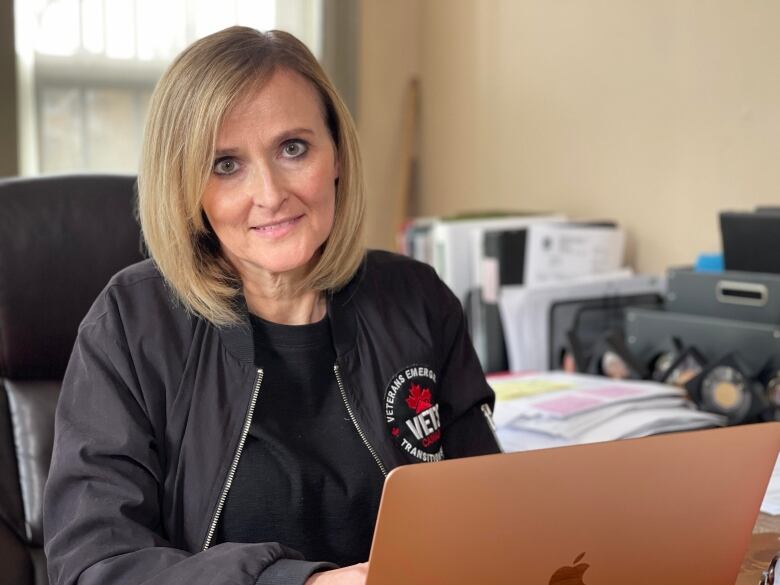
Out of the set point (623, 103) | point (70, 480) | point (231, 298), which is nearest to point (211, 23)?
point (623, 103)

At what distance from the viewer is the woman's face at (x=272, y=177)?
124cm

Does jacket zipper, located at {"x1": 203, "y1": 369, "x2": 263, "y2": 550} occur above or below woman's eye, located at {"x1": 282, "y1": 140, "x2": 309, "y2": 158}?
below

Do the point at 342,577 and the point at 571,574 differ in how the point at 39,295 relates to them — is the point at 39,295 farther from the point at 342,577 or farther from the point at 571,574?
the point at 571,574

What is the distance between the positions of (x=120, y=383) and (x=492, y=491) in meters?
0.54

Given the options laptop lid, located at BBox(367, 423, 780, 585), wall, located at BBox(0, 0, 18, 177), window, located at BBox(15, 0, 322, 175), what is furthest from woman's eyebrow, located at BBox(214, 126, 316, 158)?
wall, located at BBox(0, 0, 18, 177)

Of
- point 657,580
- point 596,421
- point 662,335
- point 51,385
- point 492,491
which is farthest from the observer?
point 662,335

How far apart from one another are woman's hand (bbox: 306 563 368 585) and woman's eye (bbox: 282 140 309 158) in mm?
533

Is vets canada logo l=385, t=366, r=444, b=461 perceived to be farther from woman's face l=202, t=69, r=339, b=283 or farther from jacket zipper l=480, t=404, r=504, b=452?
woman's face l=202, t=69, r=339, b=283

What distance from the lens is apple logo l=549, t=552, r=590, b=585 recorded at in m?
0.87

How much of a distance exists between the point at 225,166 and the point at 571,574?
65 centimetres

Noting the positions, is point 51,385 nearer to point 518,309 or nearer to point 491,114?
point 518,309

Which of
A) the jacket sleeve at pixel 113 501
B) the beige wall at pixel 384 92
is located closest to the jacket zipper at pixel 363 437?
the jacket sleeve at pixel 113 501

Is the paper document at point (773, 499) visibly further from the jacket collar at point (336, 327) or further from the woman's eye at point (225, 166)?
the woman's eye at point (225, 166)

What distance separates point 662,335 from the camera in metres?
1.97
